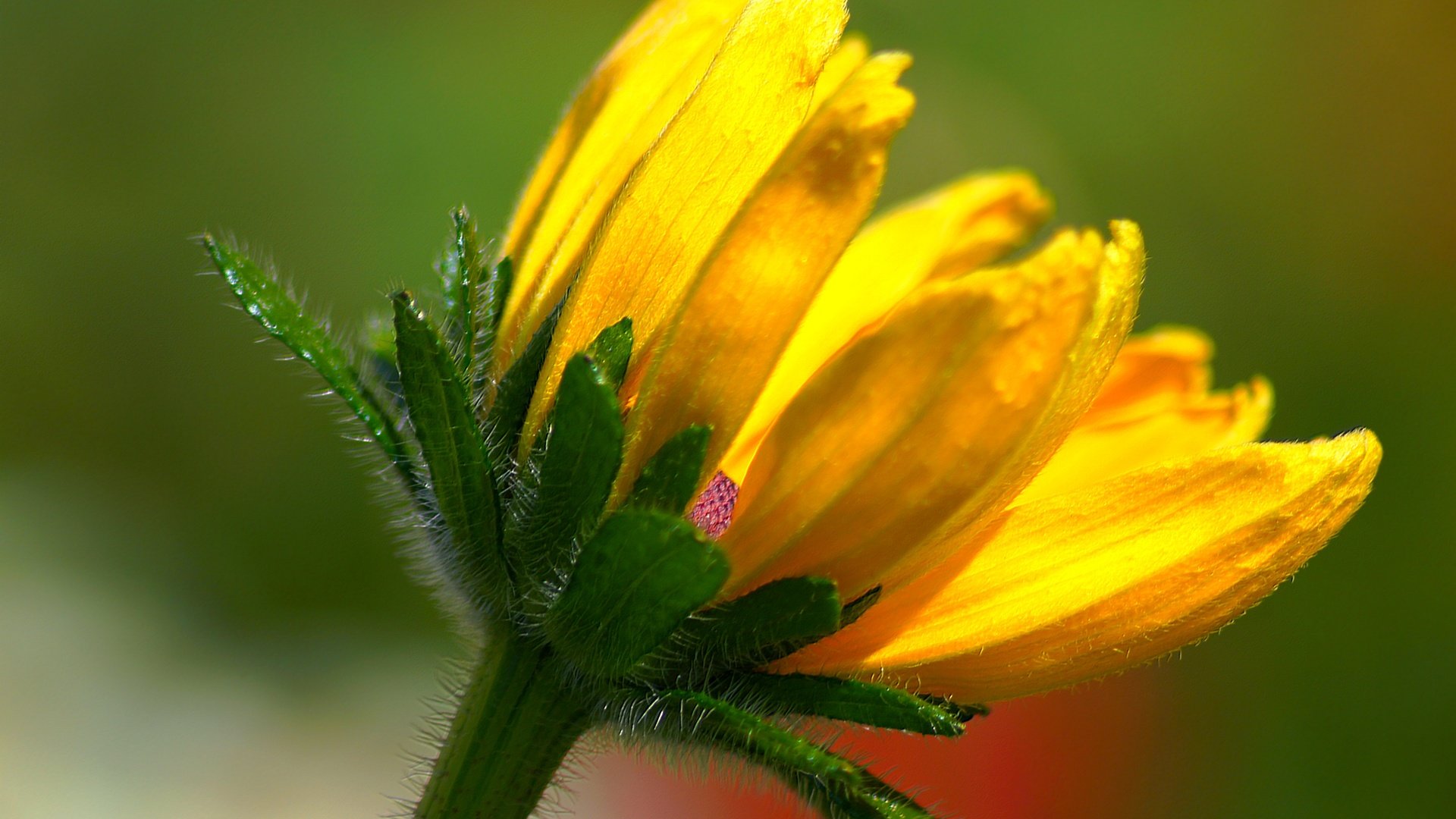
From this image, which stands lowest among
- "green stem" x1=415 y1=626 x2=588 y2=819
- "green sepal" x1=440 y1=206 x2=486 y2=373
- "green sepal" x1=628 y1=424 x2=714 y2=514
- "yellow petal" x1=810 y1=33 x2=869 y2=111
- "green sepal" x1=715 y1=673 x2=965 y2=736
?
"green stem" x1=415 y1=626 x2=588 y2=819

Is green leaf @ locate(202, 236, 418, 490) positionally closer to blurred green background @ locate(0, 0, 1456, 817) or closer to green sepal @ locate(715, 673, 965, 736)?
green sepal @ locate(715, 673, 965, 736)

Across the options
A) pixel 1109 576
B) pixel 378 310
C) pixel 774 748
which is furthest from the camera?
pixel 378 310

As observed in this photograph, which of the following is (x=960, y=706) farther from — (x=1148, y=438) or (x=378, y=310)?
(x=378, y=310)

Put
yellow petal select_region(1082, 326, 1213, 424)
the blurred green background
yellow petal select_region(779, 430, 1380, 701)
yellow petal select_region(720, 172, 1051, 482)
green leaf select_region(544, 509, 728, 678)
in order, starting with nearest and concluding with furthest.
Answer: green leaf select_region(544, 509, 728, 678) < yellow petal select_region(779, 430, 1380, 701) < yellow petal select_region(720, 172, 1051, 482) < yellow petal select_region(1082, 326, 1213, 424) < the blurred green background

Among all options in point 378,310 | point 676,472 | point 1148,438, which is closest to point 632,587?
point 676,472

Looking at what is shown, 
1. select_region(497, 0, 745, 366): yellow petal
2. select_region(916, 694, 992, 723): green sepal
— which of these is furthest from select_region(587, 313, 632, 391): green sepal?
select_region(916, 694, 992, 723): green sepal

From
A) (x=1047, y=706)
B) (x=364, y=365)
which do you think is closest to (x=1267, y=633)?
(x=1047, y=706)

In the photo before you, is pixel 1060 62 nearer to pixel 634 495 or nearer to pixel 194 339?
pixel 194 339
